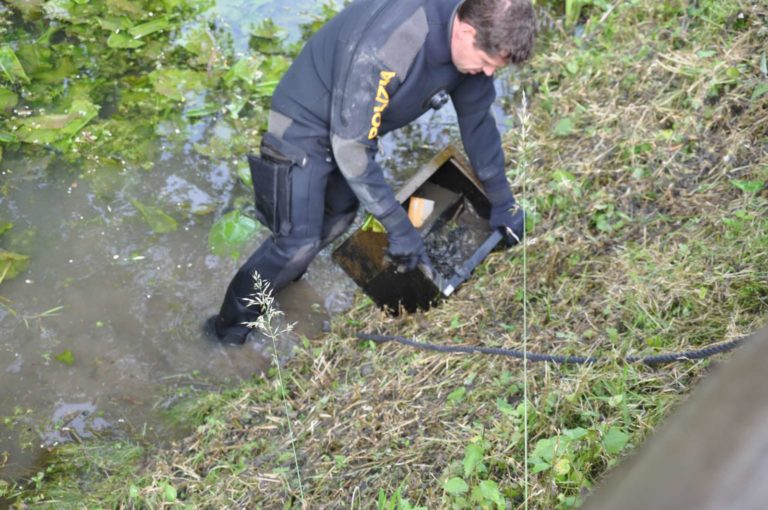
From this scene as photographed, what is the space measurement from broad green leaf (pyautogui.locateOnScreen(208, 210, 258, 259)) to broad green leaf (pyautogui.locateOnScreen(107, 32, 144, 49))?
77.9 inches

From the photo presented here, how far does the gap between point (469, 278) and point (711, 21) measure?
2.51 metres

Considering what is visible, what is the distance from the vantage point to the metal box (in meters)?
3.71

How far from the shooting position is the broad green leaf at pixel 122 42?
572 cm

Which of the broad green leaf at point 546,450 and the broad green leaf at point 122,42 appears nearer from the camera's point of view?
the broad green leaf at point 546,450

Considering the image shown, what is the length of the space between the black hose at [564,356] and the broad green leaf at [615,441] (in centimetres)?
43

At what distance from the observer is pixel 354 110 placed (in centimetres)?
309

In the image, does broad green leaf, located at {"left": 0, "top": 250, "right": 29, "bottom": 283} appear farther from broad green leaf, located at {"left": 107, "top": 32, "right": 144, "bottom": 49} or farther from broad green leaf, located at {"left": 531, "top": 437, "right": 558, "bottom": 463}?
broad green leaf, located at {"left": 531, "top": 437, "right": 558, "bottom": 463}

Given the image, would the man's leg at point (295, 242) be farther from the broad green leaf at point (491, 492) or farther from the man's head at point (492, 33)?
the broad green leaf at point (491, 492)

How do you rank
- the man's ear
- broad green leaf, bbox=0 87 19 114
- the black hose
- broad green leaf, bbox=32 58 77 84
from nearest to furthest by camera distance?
the black hose < the man's ear < broad green leaf, bbox=0 87 19 114 < broad green leaf, bbox=32 58 77 84

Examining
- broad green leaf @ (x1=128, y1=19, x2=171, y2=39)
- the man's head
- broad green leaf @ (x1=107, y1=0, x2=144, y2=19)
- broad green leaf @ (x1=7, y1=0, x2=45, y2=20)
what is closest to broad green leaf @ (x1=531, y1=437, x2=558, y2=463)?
the man's head

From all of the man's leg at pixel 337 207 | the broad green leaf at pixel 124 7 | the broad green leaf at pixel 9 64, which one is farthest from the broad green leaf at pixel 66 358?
the broad green leaf at pixel 124 7

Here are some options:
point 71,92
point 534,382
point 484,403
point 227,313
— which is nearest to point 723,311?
point 534,382

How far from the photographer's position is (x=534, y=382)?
9.69 ft

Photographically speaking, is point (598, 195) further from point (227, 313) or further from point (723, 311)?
point (227, 313)
